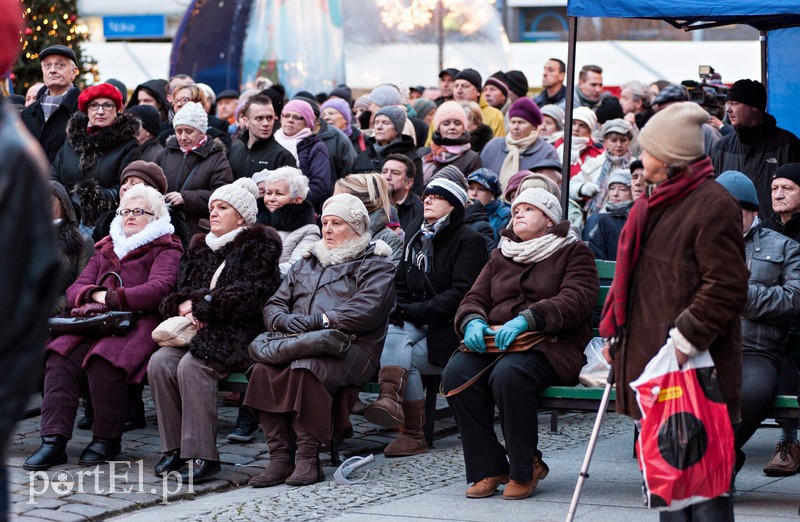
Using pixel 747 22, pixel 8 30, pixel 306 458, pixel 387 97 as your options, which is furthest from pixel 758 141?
pixel 8 30

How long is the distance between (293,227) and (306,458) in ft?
6.04

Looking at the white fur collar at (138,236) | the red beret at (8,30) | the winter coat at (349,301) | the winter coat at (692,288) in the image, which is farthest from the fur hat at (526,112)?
the red beret at (8,30)

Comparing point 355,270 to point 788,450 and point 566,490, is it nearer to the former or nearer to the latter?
point 566,490

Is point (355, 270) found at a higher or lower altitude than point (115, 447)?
higher

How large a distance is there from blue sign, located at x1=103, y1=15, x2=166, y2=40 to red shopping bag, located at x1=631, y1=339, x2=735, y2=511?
3655 centimetres

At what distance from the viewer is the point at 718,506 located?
4.81 metres

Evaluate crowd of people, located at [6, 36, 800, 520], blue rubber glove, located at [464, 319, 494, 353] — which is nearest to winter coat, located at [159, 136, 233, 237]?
crowd of people, located at [6, 36, 800, 520]

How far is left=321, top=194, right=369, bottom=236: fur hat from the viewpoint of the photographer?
750 cm

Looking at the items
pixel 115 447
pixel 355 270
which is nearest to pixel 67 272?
pixel 115 447

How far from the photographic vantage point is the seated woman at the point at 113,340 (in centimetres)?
744

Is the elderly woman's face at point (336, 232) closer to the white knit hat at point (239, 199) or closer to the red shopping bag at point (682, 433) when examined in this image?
the white knit hat at point (239, 199)

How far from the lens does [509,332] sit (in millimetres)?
6602

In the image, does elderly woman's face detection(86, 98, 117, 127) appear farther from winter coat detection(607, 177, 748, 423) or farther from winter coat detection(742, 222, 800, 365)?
winter coat detection(607, 177, 748, 423)

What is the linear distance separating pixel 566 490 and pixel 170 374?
233cm
